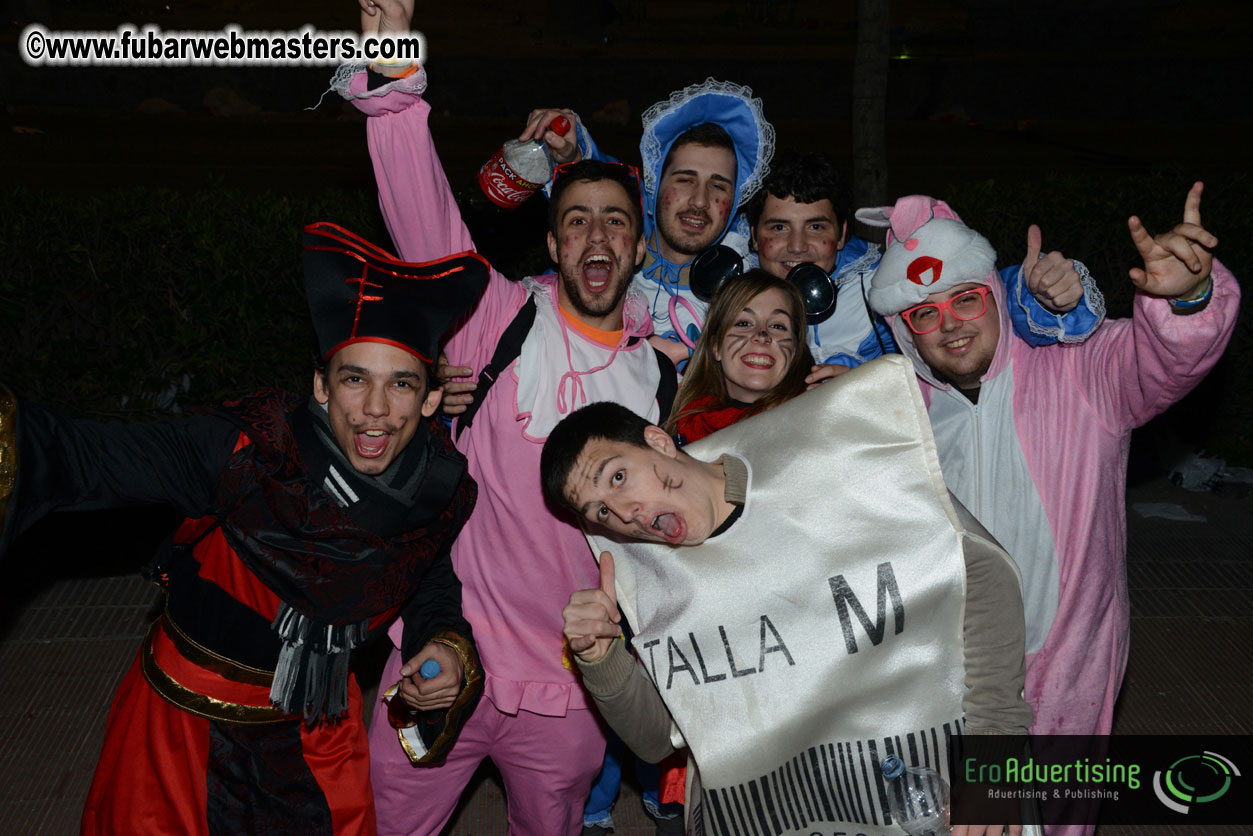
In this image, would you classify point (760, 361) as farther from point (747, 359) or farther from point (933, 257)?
point (933, 257)

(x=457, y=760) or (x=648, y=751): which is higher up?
(x=648, y=751)

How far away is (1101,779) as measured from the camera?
3299mm

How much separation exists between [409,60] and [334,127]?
1643cm

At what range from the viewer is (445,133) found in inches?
701

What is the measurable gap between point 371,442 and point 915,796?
64.5 inches

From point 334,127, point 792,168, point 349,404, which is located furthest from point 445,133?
point 349,404

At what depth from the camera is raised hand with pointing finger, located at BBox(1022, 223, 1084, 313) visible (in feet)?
9.70

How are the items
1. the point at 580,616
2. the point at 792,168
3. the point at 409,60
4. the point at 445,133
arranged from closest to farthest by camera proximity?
1. the point at 580,616
2. the point at 409,60
3. the point at 792,168
4. the point at 445,133

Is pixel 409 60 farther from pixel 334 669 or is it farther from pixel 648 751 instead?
pixel 648 751

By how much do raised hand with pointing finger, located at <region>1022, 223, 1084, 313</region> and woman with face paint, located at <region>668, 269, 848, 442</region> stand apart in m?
0.62

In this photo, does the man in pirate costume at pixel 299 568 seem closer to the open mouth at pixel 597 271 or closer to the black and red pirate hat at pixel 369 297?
the black and red pirate hat at pixel 369 297

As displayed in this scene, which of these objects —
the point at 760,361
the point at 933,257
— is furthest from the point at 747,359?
the point at 933,257

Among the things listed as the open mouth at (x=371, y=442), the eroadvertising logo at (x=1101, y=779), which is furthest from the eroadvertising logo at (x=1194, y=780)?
the open mouth at (x=371, y=442)

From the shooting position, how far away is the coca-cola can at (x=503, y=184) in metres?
3.60
